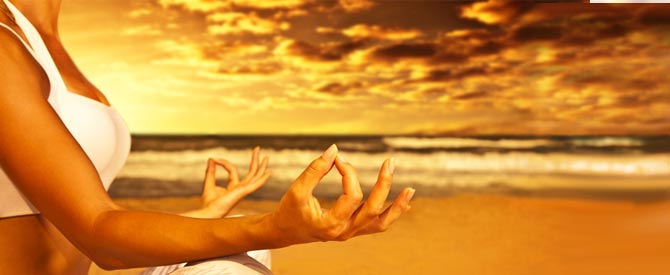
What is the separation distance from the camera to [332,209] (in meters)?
0.51

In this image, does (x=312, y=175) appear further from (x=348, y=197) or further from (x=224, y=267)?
(x=224, y=267)

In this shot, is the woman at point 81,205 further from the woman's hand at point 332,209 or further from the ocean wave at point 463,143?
the ocean wave at point 463,143

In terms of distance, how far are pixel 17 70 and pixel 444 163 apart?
5.20 metres

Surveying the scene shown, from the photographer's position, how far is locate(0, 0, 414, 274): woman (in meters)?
0.52

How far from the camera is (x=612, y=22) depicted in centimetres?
537

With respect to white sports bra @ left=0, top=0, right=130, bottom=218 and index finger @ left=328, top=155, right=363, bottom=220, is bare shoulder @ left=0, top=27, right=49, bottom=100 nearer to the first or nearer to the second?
white sports bra @ left=0, top=0, right=130, bottom=218

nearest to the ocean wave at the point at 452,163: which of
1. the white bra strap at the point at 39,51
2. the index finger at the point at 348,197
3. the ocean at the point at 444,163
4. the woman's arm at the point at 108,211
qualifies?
the ocean at the point at 444,163

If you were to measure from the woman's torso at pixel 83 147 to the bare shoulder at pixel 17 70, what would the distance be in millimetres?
25

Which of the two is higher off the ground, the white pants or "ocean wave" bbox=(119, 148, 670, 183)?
the white pants

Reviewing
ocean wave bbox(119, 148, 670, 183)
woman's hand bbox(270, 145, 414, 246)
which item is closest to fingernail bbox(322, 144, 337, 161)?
woman's hand bbox(270, 145, 414, 246)

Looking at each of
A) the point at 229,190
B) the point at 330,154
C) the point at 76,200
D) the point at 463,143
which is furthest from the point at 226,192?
the point at 463,143

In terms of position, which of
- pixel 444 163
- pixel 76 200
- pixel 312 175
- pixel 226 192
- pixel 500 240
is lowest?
pixel 500 240

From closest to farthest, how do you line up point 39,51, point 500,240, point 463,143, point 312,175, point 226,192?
1. point 312,175
2. point 39,51
3. point 226,192
4. point 500,240
5. point 463,143

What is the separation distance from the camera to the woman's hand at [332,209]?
1.67 ft
